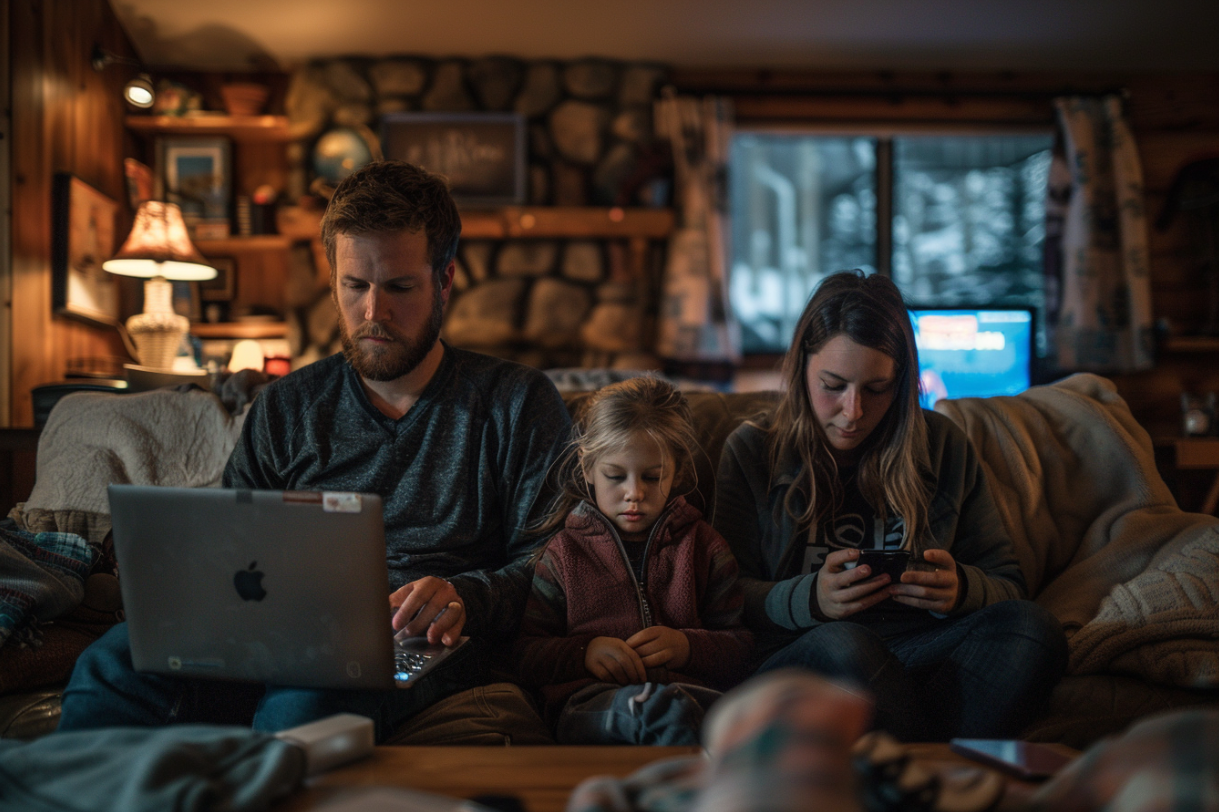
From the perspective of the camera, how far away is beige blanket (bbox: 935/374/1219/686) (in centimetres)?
131

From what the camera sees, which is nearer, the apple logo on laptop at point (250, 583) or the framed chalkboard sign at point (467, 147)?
the apple logo on laptop at point (250, 583)

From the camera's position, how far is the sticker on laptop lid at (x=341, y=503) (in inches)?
36.0

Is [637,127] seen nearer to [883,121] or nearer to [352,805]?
[883,121]

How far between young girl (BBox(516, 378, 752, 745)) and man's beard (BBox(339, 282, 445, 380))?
292 mm

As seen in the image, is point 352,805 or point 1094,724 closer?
point 352,805

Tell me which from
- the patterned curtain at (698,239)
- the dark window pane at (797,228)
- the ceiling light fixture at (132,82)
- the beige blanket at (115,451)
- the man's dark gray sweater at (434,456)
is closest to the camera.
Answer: the man's dark gray sweater at (434,456)

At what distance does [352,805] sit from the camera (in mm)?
735

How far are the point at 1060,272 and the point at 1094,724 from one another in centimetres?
319


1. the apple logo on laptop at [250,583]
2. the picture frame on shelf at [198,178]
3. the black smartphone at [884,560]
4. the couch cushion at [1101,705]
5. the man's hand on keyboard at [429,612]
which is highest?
the picture frame on shelf at [198,178]

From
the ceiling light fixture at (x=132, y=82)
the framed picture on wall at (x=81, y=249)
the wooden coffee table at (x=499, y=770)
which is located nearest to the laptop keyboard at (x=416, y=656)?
the wooden coffee table at (x=499, y=770)

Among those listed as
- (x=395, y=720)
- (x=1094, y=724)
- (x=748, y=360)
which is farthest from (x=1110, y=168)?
(x=395, y=720)

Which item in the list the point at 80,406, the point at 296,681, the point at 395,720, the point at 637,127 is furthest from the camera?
the point at 637,127

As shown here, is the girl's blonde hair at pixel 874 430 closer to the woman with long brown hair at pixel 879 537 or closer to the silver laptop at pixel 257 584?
the woman with long brown hair at pixel 879 537

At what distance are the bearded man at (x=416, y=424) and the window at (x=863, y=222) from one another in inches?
109
